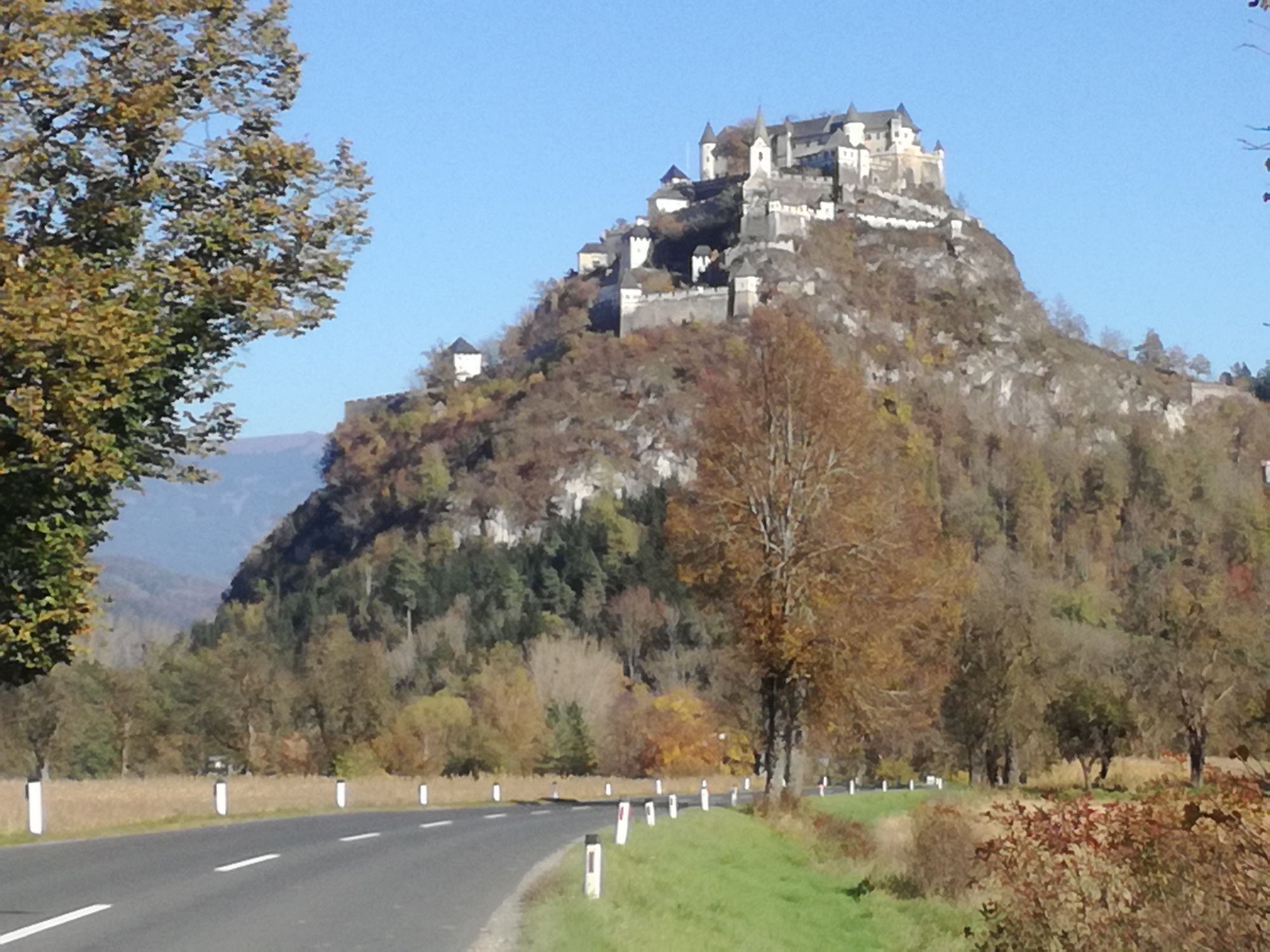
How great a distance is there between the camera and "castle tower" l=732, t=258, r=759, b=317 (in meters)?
187

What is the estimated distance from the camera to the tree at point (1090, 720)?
60781mm

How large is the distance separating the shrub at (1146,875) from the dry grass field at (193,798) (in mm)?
12330

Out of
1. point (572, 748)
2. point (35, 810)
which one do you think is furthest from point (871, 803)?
point (572, 748)

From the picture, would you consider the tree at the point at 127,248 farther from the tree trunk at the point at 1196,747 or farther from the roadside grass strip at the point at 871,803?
the tree trunk at the point at 1196,747

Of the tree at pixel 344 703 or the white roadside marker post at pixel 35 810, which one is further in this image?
the tree at pixel 344 703

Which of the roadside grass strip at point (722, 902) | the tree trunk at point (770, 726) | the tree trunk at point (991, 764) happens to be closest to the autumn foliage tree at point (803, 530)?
the tree trunk at point (770, 726)

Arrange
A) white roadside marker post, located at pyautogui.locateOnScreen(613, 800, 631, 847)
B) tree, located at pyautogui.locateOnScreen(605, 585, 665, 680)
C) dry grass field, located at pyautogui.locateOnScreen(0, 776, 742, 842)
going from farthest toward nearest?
tree, located at pyautogui.locateOnScreen(605, 585, 665, 680) → dry grass field, located at pyautogui.locateOnScreen(0, 776, 742, 842) → white roadside marker post, located at pyautogui.locateOnScreen(613, 800, 631, 847)

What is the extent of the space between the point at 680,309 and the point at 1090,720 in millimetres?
132908

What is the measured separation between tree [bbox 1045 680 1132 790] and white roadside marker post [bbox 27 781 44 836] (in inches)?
1690

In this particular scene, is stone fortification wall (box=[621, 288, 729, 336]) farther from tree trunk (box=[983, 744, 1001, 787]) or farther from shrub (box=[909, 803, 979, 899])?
shrub (box=[909, 803, 979, 899])

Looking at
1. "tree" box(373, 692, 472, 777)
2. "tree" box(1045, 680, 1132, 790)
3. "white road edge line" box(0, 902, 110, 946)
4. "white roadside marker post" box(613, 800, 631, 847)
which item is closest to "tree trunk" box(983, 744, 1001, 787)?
"tree" box(1045, 680, 1132, 790)

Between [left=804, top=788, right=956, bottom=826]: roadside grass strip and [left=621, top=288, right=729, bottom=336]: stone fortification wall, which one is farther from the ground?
[left=621, top=288, right=729, bottom=336]: stone fortification wall

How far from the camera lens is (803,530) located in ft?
117

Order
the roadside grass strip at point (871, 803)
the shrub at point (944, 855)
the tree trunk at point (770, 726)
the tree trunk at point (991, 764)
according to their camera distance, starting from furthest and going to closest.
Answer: the tree trunk at point (991, 764) < the roadside grass strip at point (871, 803) < the tree trunk at point (770, 726) < the shrub at point (944, 855)
